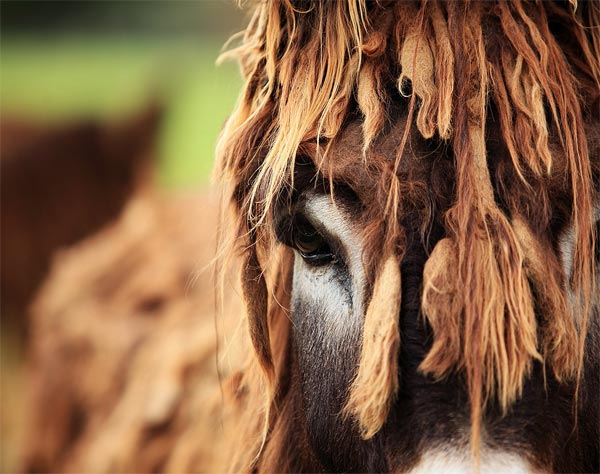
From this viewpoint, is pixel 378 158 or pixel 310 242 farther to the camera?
pixel 310 242

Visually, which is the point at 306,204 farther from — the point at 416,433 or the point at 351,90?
the point at 416,433

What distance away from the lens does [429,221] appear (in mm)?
1522

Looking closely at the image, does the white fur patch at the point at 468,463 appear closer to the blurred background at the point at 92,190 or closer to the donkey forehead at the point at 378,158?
the donkey forehead at the point at 378,158

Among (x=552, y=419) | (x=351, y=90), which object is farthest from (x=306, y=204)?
(x=552, y=419)

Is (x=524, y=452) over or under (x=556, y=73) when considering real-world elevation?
under

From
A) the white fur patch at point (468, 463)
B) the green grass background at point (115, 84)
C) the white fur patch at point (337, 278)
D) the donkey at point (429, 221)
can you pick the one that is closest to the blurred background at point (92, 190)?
the green grass background at point (115, 84)

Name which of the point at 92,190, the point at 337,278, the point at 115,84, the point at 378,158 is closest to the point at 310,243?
the point at 337,278

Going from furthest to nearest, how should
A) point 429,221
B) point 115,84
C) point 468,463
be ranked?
point 115,84, point 429,221, point 468,463

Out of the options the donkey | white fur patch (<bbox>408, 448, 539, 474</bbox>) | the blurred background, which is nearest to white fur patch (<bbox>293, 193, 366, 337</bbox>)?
the donkey

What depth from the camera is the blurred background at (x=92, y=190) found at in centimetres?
374

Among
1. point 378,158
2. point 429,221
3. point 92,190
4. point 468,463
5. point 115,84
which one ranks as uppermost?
point 378,158

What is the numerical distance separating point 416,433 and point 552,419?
0.94ft

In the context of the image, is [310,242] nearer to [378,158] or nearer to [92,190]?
[378,158]

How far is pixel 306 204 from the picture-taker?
5.60 ft
